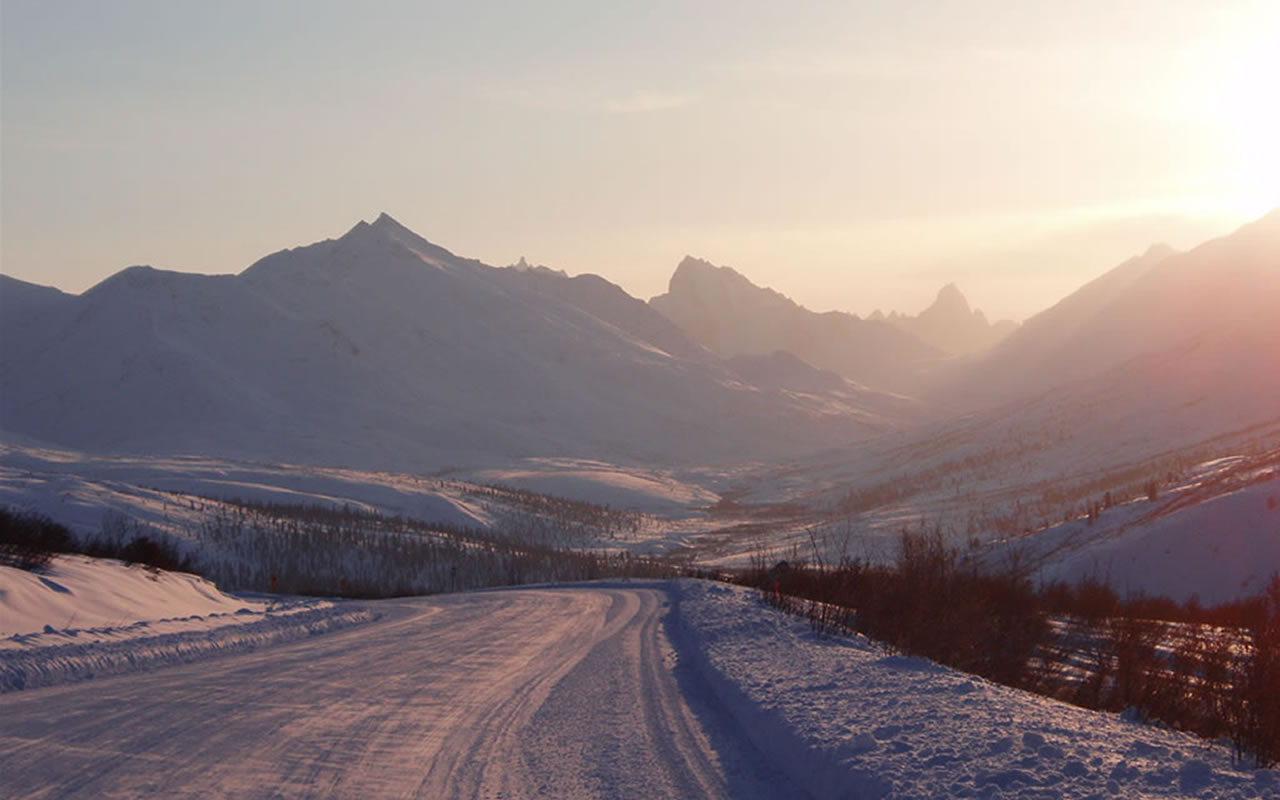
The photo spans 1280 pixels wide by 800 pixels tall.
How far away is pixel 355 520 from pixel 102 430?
319 ft

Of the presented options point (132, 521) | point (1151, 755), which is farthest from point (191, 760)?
point (132, 521)

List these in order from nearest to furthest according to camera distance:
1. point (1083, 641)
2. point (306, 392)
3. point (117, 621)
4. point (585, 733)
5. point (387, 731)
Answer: point (387, 731) < point (585, 733) < point (117, 621) < point (1083, 641) < point (306, 392)

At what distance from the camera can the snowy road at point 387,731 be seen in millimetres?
7105

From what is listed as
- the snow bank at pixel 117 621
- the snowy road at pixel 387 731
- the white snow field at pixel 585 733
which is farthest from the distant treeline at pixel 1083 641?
the snow bank at pixel 117 621

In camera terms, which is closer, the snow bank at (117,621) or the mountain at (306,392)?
the snow bank at (117,621)

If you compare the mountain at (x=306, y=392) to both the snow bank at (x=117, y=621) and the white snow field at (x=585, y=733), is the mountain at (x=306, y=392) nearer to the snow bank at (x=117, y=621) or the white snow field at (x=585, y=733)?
the snow bank at (x=117, y=621)

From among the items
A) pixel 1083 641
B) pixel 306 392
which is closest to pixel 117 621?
pixel 1083 641

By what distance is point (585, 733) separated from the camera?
8898mm

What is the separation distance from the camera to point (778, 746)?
8320mm

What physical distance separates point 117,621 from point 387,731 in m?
8.78

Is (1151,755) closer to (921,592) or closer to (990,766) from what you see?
(990,766)

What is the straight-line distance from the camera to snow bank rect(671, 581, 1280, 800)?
6.59 metres

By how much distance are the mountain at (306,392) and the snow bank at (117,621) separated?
4013 inches

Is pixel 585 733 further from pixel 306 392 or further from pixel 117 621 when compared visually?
pixel 306 392
